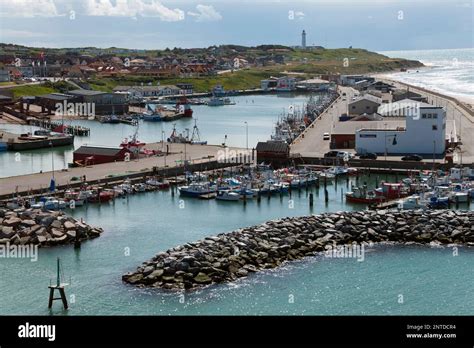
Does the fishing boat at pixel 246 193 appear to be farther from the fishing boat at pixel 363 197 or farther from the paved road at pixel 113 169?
the paved road at pixel 113 169

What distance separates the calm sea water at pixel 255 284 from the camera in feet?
37.8

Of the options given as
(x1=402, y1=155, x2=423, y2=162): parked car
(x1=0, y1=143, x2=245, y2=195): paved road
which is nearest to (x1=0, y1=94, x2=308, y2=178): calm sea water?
(x1=0, y1=143, x2=245, y2=195): paved road

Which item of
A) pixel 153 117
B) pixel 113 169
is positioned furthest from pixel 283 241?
pixel 153 117

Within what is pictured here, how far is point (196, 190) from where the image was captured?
22453 mm

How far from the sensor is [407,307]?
1161 cm

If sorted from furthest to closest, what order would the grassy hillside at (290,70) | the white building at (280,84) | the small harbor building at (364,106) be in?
the white building at (280,84) → the grassy hillside at (290,70) → the small harbor building at (364,106)

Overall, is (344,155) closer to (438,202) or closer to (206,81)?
(438,202)

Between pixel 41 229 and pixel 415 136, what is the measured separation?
51.1ft

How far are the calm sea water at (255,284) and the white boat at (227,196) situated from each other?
390 centimetres

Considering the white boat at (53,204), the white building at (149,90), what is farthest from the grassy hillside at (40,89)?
the white boat at (53,204)

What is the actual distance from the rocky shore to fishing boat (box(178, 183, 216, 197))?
5639 millimetres

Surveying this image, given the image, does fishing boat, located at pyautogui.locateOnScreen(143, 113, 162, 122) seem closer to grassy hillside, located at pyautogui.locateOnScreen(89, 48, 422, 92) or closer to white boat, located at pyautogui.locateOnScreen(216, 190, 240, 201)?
grassy hillside, located at pyautogui.locateOnScreen(89, 48, 422, 92)
